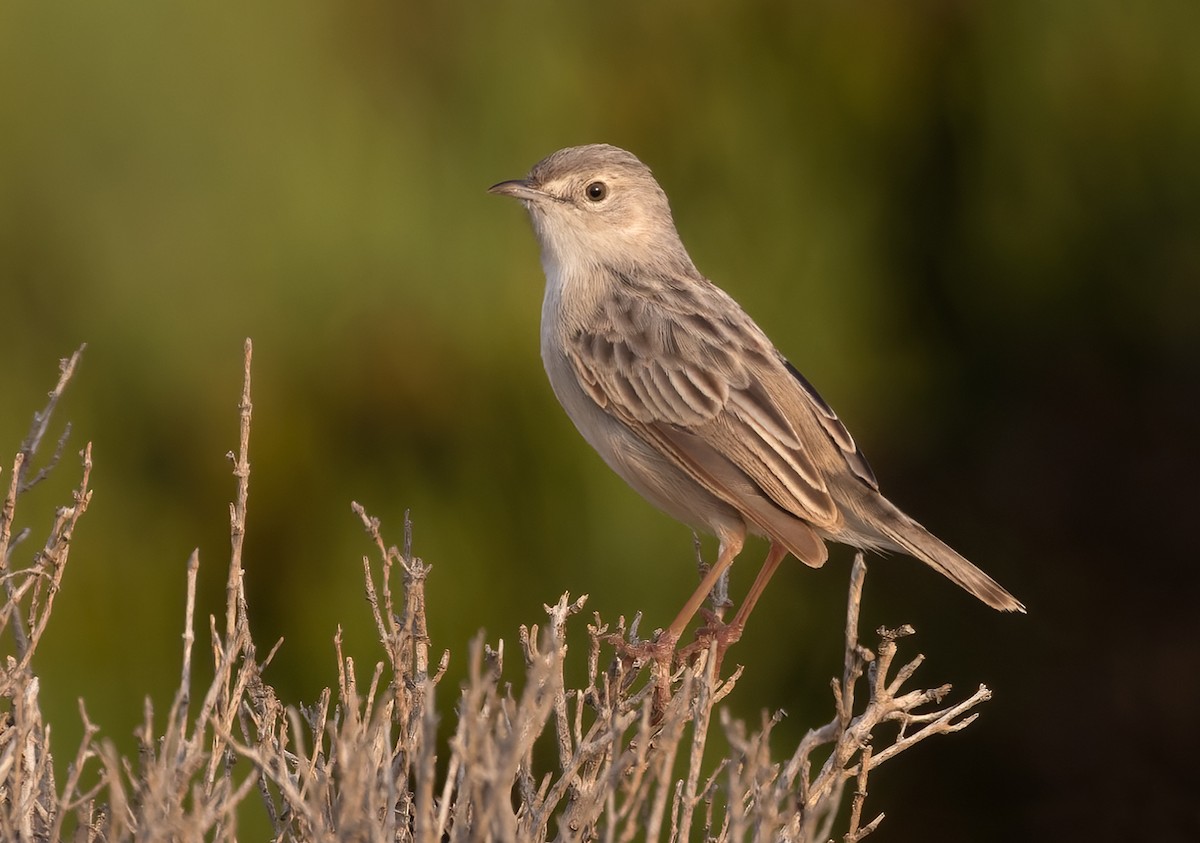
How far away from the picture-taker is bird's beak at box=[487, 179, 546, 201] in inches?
223

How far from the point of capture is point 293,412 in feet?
23.6

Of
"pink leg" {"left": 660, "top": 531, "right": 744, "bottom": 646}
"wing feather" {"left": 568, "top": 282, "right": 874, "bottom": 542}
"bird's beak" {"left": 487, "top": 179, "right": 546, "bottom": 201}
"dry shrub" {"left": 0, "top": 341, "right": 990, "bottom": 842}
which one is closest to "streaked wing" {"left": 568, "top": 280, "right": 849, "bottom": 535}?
"wing feather" {"left": 568, "top": 282, "right": 874, "bottom": 542}

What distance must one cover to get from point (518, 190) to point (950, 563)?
1.96 meters

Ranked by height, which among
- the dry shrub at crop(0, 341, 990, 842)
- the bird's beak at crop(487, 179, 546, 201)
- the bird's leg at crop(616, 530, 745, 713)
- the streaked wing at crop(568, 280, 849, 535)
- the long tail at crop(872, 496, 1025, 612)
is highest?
the bird's beak at crop(487, 179, 546, 201)

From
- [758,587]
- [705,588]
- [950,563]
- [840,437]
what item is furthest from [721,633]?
[840,437]

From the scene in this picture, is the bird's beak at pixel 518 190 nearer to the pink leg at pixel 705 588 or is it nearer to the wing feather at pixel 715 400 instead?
the wing feather at pixel 715 400

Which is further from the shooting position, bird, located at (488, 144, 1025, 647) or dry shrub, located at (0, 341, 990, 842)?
bird, located at (488, 144, 1025, 647)

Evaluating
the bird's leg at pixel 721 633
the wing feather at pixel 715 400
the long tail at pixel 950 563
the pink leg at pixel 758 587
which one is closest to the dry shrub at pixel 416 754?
the bird's leg at pixel 721 633

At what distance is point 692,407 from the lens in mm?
5223

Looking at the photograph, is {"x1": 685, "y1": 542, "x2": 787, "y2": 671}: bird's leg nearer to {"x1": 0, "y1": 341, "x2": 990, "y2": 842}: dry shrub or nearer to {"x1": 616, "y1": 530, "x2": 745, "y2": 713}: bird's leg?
{"x1": 616, "y1": 530, "x2": 745, "y2": 713}: bird's leg

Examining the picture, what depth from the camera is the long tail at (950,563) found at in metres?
4.93

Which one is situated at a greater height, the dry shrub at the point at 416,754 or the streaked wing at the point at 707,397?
the streaked wing at the point at 707,397

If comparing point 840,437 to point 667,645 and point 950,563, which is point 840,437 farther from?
point 667,645

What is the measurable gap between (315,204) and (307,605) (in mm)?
1772
